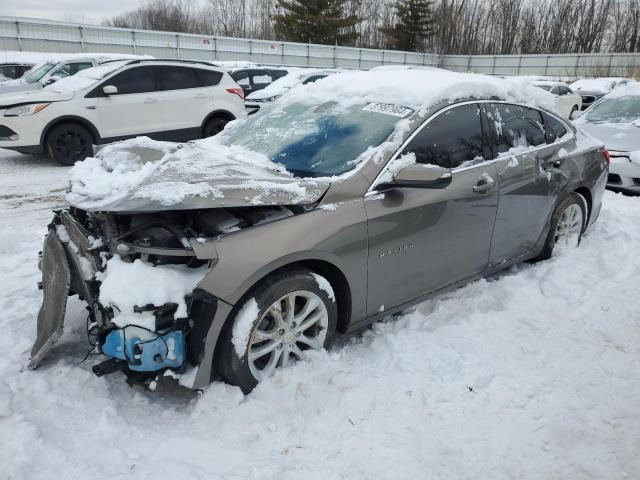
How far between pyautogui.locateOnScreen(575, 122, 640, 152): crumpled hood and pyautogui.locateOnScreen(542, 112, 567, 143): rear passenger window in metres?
3.09

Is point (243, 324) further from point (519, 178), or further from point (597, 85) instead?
point (597, 85)

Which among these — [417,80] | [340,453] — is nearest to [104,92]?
[417,80]

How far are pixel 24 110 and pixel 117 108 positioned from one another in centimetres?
144

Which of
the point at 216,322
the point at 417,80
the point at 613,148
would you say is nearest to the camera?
the point at 216,322

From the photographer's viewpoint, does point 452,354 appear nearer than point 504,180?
Yes

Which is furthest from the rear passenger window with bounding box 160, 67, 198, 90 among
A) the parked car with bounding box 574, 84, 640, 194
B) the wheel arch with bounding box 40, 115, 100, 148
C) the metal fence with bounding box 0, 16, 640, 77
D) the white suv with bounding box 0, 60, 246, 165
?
the metal fence with bounding box 0, 16, 640, 77

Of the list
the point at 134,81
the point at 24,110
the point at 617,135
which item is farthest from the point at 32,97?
the point at 617,135

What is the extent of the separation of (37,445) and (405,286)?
2224 mm

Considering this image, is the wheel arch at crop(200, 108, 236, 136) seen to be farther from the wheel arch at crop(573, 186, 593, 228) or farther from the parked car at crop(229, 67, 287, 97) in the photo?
the wheel arch at crop(573, 186, 593, 228)

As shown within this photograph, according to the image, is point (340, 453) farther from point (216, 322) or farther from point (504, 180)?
point (504, 180)

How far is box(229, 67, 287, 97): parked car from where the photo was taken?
16047 millimetres

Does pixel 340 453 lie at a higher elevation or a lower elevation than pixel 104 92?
lower

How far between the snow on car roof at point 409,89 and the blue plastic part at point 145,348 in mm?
2164

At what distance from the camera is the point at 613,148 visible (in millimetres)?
7504
